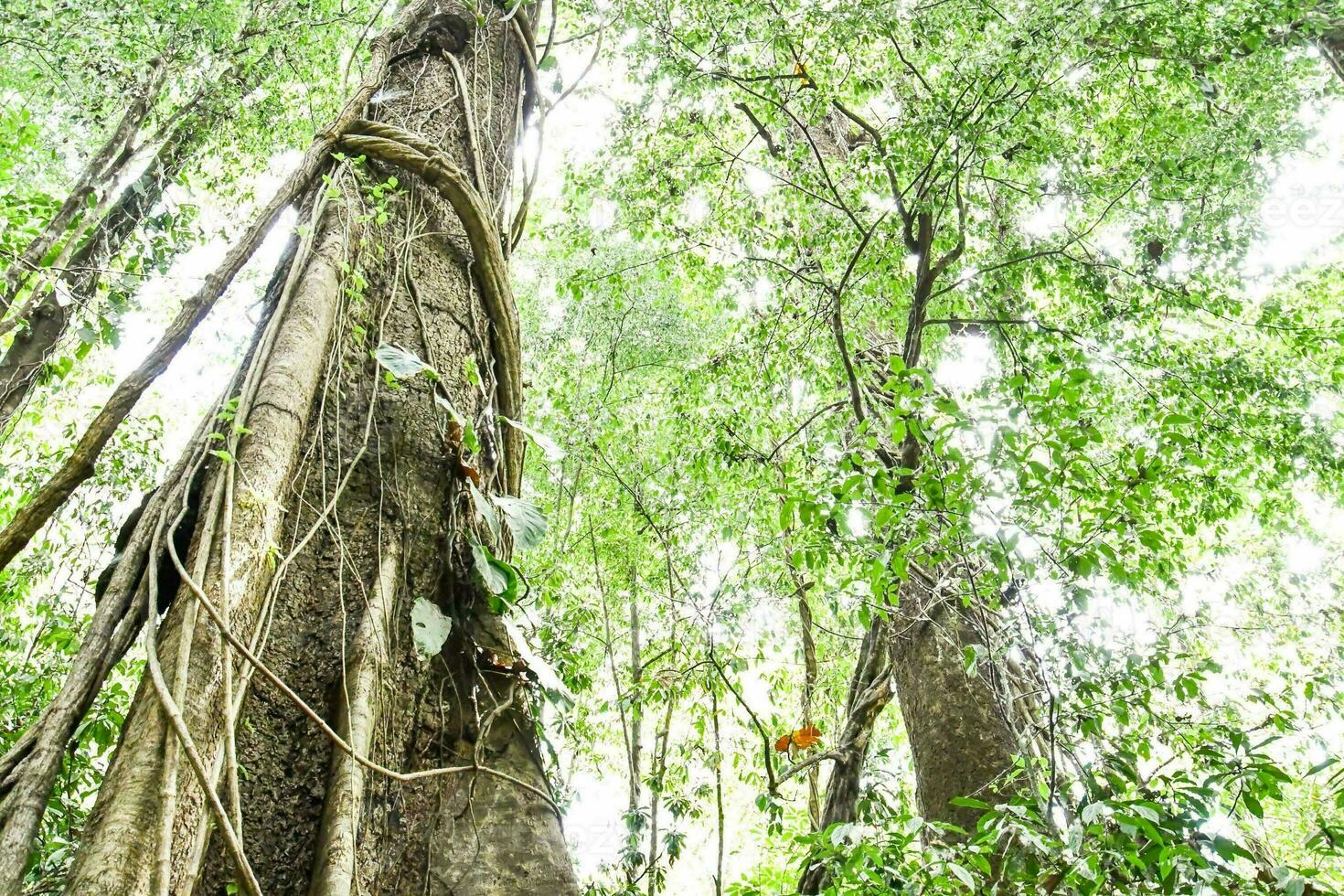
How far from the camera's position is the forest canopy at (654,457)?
1.50 meters

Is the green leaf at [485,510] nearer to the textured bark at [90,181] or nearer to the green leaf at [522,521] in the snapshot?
the green leaf at [522,521]

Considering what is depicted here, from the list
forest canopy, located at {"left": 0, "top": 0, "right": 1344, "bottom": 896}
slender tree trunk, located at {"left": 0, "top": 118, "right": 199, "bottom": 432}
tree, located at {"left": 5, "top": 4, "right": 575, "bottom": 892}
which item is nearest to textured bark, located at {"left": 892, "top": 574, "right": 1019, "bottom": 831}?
forest canopy, located at {"left": 0, "top": 0, "right": 1344, "bottom": 896}

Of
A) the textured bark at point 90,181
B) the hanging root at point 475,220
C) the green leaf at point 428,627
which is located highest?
the textured bark at point 90,181

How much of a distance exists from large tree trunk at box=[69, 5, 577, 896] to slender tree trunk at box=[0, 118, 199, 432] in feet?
2.35

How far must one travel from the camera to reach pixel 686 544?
4.53m

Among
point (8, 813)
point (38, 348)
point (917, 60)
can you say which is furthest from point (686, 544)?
point (8, 813)

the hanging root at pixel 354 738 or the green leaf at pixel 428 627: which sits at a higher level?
the green leaf at pixel 428 627

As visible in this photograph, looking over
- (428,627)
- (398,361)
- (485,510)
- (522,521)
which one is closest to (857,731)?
(522,521)

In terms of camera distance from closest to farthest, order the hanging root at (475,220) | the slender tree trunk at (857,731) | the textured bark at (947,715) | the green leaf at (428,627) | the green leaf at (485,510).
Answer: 1. the green leaf at (428,627)
2. the green leaf at (485,510)
3. the hanging root at (475,220)
4. the slender tree trunk at (857,731)
5. the textured bark at (947,715)

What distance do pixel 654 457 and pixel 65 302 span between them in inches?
163

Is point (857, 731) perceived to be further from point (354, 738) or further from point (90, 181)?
point (90, 181)

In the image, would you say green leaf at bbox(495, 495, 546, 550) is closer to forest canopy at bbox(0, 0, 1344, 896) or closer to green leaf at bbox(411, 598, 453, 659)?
forest canopy at bbox(0, 0, 1344, 896)

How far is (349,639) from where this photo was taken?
5.24 feet

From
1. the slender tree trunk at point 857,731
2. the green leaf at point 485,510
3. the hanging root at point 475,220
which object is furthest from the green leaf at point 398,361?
the slender tree trunk at point 857,731
